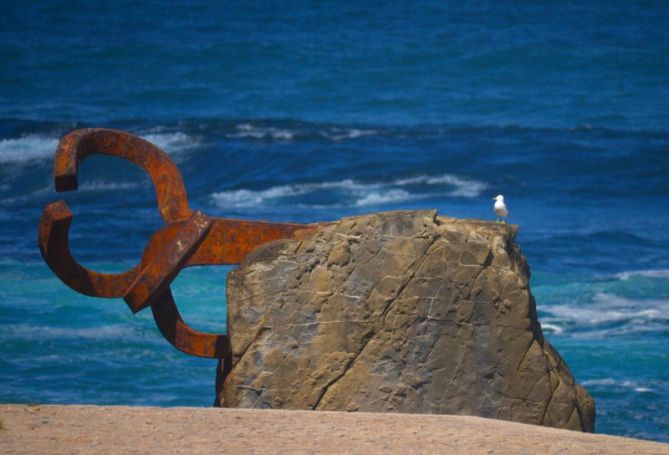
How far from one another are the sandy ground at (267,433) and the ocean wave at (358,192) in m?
12.6

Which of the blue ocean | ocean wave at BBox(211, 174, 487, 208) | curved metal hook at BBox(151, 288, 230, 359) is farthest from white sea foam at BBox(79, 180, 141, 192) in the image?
curved metal hook at BBox(151, 288, 230, 359)

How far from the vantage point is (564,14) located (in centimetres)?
3275

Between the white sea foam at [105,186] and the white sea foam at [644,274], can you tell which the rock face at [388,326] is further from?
the white sea foam at [105,186]

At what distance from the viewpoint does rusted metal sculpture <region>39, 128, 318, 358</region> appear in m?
6.43

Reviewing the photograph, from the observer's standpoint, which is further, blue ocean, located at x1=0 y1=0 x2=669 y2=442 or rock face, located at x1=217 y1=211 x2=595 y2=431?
blue ocean, located at x1=0 y1=0 x2=669 y2=442

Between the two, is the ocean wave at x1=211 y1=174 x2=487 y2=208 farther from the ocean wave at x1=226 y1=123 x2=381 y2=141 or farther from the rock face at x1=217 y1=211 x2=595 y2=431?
the rock face at x1=217 y1=211 x2=595 y2=431

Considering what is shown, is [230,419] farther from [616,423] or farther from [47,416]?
[616,423]

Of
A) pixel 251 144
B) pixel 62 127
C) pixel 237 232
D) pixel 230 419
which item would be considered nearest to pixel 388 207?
pixel 251 144

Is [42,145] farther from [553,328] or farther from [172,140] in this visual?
[553,328]

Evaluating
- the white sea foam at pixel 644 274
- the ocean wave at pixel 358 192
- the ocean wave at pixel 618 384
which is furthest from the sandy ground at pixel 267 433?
the ocean wave at pixel 358 192

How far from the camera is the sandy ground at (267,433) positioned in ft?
16.5

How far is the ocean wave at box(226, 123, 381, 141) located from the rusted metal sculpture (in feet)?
53.1

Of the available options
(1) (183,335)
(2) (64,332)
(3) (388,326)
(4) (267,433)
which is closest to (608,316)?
(2) (64,332)

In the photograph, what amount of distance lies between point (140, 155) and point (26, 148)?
15.9 m
